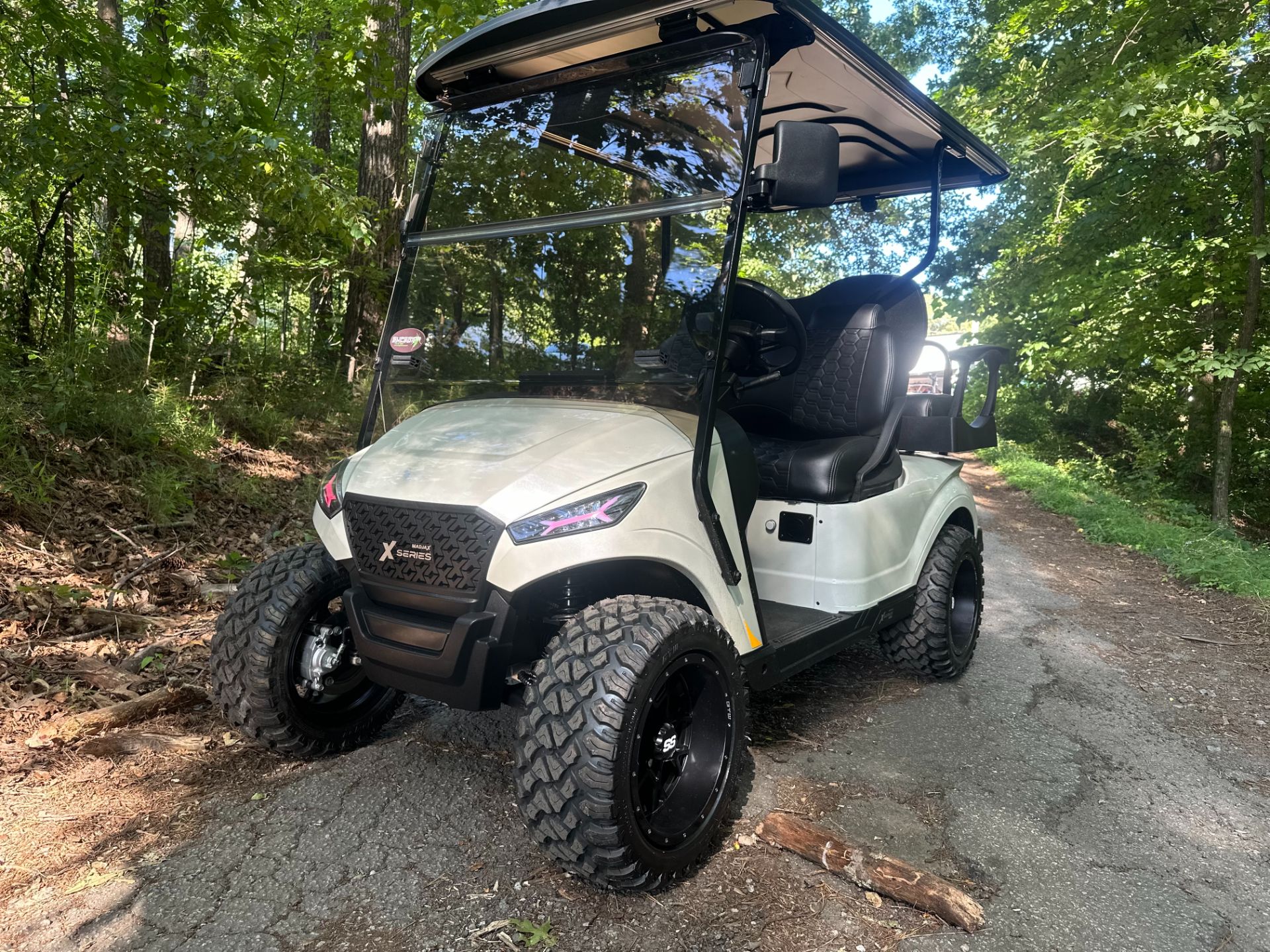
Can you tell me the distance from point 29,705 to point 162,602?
1.08 metres

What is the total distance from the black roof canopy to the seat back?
66 centimetres

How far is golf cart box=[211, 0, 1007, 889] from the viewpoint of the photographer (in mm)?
1952

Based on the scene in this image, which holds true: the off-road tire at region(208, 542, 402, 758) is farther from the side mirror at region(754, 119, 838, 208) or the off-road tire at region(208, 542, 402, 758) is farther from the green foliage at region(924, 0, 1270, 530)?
the green foliage at region(924, 0, 1270, 530)

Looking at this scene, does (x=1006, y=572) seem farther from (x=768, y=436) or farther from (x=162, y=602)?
(x=162, y=602)

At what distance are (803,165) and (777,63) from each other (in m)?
0.58

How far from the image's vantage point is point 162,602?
374cm

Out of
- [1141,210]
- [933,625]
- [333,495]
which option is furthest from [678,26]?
[1141,210]

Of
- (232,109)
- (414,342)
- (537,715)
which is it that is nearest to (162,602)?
(414,342)

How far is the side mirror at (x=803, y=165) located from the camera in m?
2.08

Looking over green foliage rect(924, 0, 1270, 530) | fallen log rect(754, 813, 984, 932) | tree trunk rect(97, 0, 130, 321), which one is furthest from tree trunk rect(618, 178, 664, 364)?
green foliage rect(924, 0, 1270, 530)

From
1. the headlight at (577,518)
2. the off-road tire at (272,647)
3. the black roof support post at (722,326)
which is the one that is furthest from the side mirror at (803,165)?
the off-road tire at (272,647)

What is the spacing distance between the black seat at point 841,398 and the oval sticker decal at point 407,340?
1283 mm

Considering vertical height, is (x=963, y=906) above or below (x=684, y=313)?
below

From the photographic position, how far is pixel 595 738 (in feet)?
5.97
